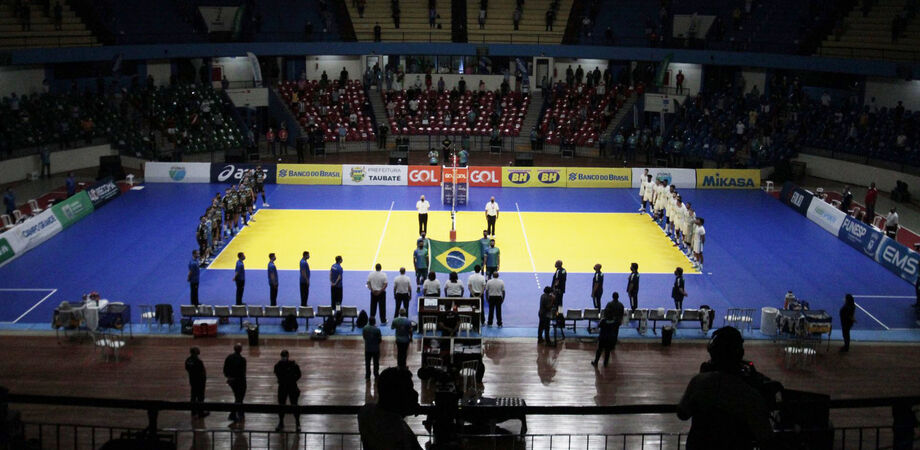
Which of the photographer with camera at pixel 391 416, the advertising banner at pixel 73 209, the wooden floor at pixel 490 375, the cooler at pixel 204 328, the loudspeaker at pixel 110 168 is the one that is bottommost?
the wooden floor at pixel 490 375

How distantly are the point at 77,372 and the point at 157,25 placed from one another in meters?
34.8

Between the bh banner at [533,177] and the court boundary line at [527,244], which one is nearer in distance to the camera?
the court boundary line at [527,244]

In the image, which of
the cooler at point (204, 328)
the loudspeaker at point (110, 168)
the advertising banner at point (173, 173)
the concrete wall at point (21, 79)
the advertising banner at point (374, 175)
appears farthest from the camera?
the concrete wall at point (21, 79)

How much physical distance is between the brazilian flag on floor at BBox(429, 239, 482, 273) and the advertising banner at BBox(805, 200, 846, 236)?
48.7 ft

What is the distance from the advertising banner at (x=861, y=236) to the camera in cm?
2873

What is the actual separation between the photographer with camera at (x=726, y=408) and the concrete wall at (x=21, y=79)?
4403cm

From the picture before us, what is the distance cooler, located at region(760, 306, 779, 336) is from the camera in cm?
2164

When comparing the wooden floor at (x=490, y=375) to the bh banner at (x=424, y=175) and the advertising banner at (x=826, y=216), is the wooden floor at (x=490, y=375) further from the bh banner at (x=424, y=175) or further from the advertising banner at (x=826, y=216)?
the bh banner at (x=424, y=175)

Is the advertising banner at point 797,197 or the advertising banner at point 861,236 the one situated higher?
the advertising banner at point 797,197

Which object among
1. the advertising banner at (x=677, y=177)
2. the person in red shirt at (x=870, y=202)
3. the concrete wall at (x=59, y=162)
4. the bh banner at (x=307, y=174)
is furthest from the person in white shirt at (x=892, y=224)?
the concrete wall at (x=59, y=162)

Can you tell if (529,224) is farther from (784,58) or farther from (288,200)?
(784,58)

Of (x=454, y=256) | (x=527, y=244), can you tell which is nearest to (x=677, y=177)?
(x=527, y=244)

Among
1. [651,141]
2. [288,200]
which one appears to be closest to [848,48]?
[651,141]

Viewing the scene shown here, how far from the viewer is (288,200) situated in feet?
120
